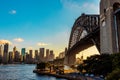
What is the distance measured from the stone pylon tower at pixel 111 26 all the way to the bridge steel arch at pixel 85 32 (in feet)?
36.5

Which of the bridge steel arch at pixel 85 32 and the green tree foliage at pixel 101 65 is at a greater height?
the bridge steel arch at pixel 85 32

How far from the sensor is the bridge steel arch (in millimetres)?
66062

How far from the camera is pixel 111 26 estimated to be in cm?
4894

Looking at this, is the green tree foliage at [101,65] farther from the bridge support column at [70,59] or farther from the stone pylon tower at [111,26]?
the bridge support column at [70,59]

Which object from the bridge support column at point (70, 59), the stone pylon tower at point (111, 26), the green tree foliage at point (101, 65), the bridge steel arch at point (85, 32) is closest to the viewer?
the green tree foliage at point (101, 65)

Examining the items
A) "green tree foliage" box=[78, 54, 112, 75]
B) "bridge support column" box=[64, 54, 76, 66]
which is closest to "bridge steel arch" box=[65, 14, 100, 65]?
"bridge support column" box=[64, 54, 76, 66]

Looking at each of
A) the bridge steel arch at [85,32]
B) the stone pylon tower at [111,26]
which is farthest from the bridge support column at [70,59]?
the stone pylon tower at [111,26]

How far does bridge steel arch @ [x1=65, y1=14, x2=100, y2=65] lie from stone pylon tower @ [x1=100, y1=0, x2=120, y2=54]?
36.5 ft

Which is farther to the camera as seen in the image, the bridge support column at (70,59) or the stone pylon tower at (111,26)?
the bridge support column at (70,59)

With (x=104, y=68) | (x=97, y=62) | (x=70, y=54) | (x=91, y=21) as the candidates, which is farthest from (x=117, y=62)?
(x=70, y=54)

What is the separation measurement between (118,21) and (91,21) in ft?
101

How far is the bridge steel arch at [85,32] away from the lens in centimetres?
6606

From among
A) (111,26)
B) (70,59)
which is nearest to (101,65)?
(111,26)

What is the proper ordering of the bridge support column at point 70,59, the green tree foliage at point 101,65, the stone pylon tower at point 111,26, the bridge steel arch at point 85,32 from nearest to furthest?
the green tree foliage at point 101,65, the stone pylon tower at point 111,26, the bridge steel arch at point 85,32, the bridge support column at point 70,59
